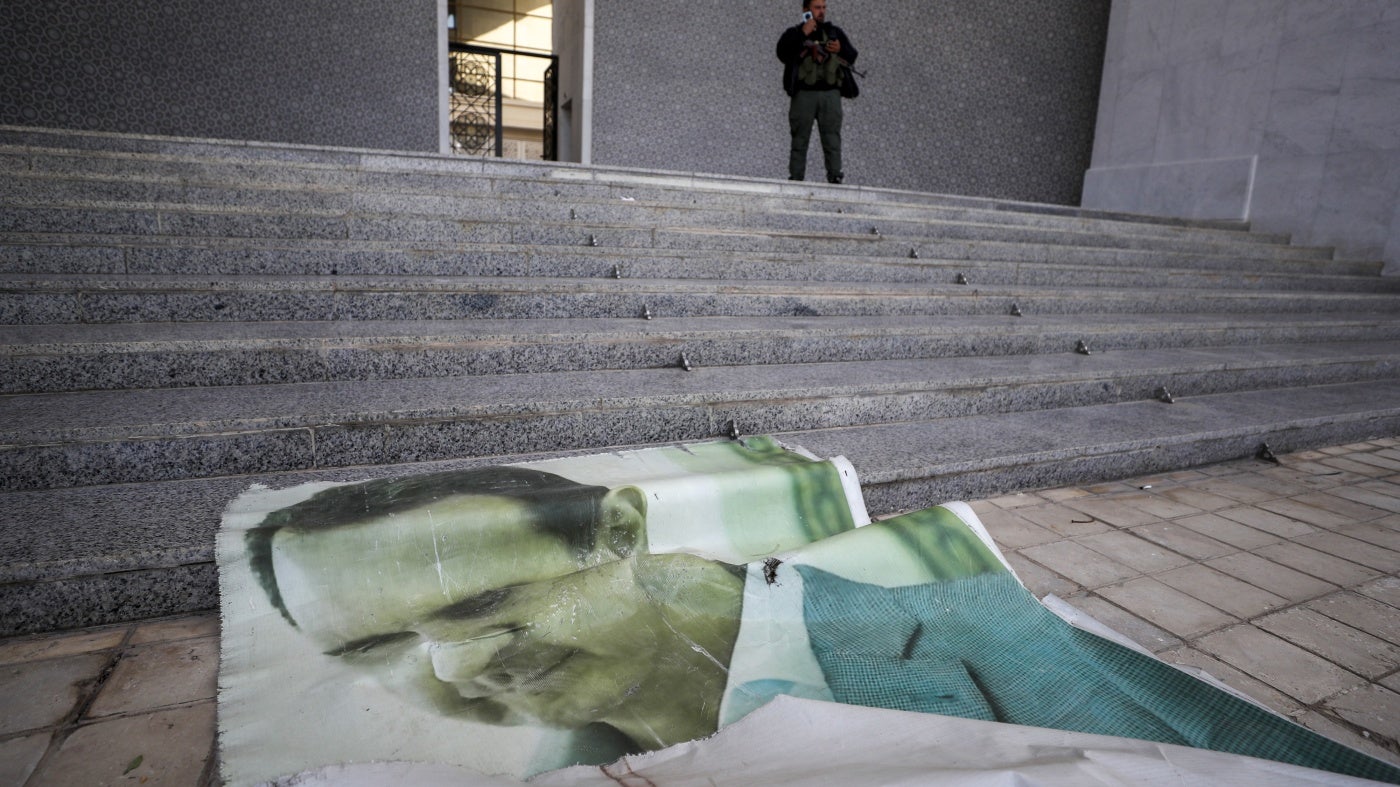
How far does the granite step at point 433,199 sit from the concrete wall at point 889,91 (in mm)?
3625

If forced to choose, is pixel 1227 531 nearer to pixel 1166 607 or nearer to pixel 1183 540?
pixel 1183 540

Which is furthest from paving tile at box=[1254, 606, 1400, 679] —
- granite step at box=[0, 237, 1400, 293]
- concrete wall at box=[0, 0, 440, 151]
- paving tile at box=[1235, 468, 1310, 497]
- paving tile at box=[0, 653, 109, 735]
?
concrete wall at box=[0, 0, 440, 151]

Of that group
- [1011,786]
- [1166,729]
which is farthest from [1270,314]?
[1011,786]

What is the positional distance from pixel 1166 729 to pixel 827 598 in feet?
2.19

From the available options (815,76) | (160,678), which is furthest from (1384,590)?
(815,76)

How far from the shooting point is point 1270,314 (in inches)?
221

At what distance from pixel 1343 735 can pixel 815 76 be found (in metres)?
6.16

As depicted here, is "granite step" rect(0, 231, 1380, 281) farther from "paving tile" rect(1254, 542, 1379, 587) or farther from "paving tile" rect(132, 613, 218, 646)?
"paving tile" rect(1254, 542, 1379, 587)

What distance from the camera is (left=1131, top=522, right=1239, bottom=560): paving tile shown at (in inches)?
93.4

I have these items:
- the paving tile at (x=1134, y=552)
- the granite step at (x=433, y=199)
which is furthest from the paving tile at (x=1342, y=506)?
the granite step at (x=433, y=199)

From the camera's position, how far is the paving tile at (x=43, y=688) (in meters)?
1.37

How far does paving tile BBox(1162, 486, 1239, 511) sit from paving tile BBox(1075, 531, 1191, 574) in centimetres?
55

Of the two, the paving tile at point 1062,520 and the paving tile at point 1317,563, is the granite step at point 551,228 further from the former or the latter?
the paving tile at point 1317,563

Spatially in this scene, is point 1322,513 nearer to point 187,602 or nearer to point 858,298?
point 858,298
